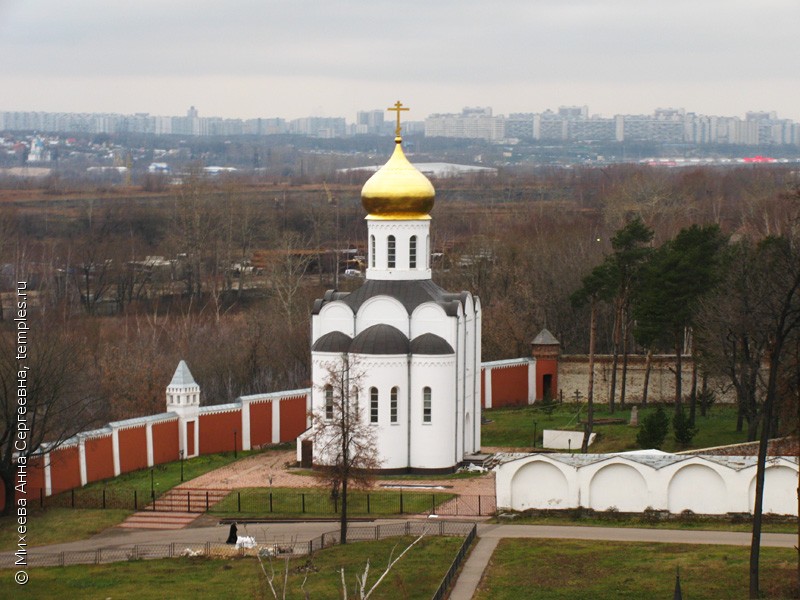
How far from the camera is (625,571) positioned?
24.5m

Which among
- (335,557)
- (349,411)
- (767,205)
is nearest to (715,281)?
(349,411)

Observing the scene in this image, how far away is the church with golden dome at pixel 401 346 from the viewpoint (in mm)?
33500

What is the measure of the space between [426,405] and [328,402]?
1.97 meters

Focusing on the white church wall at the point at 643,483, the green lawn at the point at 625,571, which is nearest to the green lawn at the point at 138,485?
the white church wall at the point at 643,483

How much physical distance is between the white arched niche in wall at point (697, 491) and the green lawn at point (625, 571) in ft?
7.58

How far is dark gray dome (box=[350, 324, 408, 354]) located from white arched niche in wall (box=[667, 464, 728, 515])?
7.35m

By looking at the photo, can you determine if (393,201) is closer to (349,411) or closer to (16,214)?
(349,411)

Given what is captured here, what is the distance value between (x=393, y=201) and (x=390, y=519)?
7809 mm

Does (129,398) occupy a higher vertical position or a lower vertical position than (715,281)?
lower

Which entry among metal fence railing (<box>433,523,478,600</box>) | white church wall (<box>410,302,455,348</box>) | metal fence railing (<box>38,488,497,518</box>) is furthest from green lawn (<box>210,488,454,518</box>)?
white church wall (<box>410,302,455,348</box>)

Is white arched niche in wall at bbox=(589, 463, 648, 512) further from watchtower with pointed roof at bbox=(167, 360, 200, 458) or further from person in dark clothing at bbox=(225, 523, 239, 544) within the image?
watchtower with pointed roof at bbox=(167, 360, 200, 458)

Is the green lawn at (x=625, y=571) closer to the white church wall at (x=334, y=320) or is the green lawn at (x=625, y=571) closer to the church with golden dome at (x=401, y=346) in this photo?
the church with golden dome at (x=401, y=346)

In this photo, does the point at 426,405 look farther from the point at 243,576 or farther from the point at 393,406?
the point at 243,576

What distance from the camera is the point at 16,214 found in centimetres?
8294
